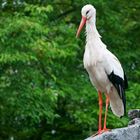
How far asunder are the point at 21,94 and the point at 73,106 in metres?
1.47

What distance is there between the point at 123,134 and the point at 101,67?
1064 millimetres

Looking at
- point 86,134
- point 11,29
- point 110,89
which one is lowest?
point 86,134

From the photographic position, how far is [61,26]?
45.6 ft

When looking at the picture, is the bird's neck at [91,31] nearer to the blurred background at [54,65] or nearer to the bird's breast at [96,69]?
the bird's breast at [96,69]

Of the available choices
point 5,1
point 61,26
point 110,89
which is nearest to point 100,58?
point 110,89

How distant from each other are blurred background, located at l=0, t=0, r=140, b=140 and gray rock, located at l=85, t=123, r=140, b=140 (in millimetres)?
3857

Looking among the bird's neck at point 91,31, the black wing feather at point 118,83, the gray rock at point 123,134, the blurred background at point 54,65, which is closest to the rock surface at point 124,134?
the gray rock at point 123,134

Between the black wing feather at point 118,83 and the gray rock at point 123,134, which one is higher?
the black wing feather at point 118,83

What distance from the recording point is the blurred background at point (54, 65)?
12492 mm

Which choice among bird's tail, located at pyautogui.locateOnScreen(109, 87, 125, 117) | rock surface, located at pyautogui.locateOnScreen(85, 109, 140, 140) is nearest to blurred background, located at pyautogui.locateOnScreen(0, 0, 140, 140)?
bird's tail, located at pyautogui.locateOnScreen(109, 87, 125, 117)

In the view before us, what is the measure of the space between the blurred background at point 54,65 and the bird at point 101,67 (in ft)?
9.33

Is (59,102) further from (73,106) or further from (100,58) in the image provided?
(100,58)

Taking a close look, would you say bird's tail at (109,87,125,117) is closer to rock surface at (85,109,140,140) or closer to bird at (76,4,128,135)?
bird at (76,4,128,135)

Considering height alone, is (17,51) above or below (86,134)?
above
